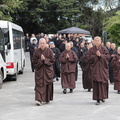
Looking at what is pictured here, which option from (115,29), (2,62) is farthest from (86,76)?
(115,29)

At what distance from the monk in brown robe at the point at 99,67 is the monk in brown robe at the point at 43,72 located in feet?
3.82

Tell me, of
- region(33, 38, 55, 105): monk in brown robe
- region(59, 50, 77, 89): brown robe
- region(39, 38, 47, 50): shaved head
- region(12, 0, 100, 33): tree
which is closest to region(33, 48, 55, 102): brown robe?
region(33, 38, 55, 105): monk in brown robe

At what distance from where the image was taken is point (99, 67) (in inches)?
444

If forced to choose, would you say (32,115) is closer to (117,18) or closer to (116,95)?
(116,95)

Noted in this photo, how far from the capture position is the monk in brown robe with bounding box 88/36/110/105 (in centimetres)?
1121

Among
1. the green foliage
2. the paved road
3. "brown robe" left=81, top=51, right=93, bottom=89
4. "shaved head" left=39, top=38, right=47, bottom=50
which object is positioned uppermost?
the green foliage

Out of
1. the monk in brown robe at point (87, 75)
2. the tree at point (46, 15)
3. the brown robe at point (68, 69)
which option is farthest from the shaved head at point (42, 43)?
the tree at point (46, 15)

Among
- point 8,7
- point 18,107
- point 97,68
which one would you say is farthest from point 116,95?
point 8,7

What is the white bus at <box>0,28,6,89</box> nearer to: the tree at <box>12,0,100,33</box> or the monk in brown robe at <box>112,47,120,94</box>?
the monk in brown robe at <box>112,47,120,94</box>

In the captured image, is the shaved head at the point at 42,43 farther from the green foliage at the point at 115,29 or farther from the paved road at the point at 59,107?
the green foliage at the point at 115,29

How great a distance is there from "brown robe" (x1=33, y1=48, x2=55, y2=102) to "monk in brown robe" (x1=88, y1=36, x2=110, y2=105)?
1.15 metres

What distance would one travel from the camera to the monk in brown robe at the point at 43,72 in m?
11.2

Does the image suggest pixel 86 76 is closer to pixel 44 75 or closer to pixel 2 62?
pixel 2 62

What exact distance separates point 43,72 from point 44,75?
9 cm
